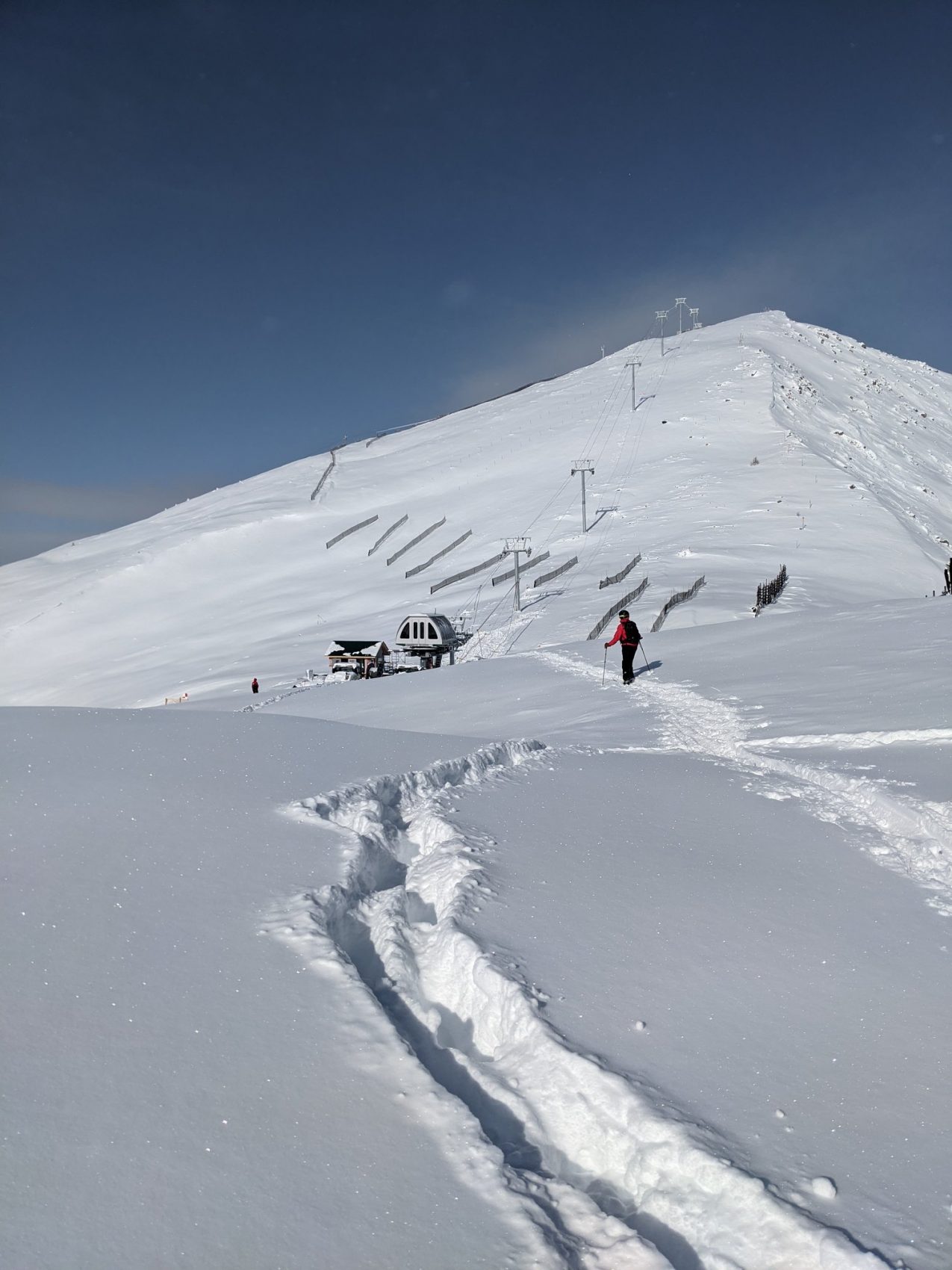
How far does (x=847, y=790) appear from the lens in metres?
7.54

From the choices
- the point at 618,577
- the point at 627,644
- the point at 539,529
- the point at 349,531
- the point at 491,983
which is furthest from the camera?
the point at 349,531

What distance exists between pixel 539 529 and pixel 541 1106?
40585 mm

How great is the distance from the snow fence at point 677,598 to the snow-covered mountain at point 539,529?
0.43 metres

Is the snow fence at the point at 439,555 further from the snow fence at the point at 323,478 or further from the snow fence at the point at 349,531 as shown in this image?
the snow fence at the point at 323,478

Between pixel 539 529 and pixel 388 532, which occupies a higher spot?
pixel 388 532

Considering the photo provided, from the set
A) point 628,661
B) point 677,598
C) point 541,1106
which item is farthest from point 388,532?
point 541,1106

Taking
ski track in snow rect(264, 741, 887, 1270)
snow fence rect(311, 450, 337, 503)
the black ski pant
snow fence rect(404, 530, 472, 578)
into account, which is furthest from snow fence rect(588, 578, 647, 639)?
snow fence rect(311, 450, 337, 503)

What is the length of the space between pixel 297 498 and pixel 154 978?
57241mm

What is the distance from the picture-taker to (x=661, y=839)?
614 centimetres

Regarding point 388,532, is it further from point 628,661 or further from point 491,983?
point 491,983

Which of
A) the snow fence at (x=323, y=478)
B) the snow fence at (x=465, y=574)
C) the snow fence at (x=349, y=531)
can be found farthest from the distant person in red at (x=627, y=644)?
the snow fence at (x=323, y=478)

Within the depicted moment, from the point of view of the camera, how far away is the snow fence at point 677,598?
2491 centimetres

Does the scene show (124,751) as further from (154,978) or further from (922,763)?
(922,763)

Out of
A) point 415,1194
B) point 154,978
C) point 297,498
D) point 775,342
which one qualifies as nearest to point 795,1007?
point 415,1194
